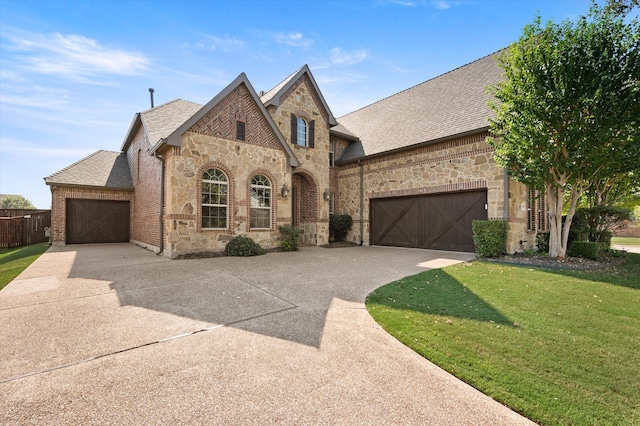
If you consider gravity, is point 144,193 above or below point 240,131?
below

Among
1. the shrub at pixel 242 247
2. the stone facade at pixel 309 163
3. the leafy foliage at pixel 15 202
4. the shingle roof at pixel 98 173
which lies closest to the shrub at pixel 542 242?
the stone facade at pixel 309 163

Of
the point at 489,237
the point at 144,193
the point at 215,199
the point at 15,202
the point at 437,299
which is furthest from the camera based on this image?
the point at 15,202

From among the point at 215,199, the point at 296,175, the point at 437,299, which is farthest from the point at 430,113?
the point at 437,299

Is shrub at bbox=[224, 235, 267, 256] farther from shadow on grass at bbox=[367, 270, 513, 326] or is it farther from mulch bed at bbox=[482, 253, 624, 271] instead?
mulch bed at bbox=[482, 253, 624, 271]

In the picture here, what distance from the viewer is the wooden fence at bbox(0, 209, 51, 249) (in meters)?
13.6

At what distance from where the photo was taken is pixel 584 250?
31.0 ft

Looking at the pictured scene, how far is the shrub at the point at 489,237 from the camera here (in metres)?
9.69

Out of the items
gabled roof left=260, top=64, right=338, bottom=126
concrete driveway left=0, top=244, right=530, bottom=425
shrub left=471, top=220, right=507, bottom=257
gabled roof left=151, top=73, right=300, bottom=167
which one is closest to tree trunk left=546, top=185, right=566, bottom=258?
shrub left=471, top=220, right=507, bottom=257

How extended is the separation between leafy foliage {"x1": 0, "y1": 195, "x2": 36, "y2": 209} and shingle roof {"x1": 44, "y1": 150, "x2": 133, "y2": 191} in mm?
56798

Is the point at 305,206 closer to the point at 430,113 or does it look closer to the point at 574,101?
the point at 430,113

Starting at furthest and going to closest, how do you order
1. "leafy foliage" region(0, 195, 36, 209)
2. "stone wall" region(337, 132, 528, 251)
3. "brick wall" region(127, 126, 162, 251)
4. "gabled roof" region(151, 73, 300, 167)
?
"leafy foliage" region(0, 195, 36, 209)
"brick wall" region(127, 126, 162, 251)
"stone wall" region(337, 132, 528, 251)
"gabled roof" region(151, 73, 300, 167)

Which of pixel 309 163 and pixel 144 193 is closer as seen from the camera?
pixel 144 193

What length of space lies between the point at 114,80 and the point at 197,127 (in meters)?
2.86

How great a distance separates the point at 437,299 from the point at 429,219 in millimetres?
7831
